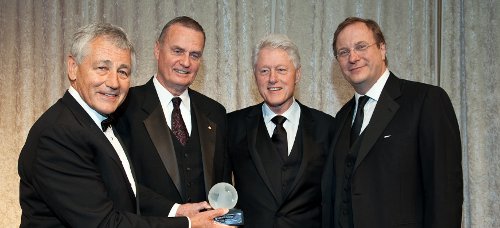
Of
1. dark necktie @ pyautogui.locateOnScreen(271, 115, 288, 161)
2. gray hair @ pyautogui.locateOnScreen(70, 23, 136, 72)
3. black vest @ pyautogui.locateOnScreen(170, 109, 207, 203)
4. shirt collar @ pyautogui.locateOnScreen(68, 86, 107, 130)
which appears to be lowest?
black vest @ pyautogui.locateOnScreen(170, 109, 207, 203)

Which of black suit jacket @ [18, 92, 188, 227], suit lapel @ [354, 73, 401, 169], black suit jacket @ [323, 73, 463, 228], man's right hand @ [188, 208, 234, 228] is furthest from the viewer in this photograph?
suit lapel @ [354, 73, 401, 169]

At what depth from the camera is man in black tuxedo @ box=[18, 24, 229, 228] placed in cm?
210

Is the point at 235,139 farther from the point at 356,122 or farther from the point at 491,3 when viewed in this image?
the point at 491,3

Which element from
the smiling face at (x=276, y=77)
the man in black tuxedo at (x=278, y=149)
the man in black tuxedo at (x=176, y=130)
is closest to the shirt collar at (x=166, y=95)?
the man in black tuxedo at (x=176, y=130)

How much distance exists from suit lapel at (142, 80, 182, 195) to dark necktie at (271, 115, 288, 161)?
628 millimetres

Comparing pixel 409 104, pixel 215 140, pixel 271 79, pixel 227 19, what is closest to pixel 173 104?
pixel 215 140

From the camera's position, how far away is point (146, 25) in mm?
4637

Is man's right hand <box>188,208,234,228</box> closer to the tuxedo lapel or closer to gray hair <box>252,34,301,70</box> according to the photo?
the tuxedo lapel

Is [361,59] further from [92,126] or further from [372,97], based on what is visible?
[92,126]

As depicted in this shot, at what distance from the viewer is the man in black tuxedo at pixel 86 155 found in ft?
6.89

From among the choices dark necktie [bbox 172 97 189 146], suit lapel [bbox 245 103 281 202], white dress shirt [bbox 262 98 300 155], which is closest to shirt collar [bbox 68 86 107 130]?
dark necktie [bbox 172 97 189 146]

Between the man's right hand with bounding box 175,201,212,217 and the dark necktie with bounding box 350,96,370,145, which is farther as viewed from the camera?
the dark necktie with bounding box 350,96,370,145

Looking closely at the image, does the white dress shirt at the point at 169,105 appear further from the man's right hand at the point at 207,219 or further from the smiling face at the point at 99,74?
the smiling face at the point at 99,74

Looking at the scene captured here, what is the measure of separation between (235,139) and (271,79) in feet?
1.43
